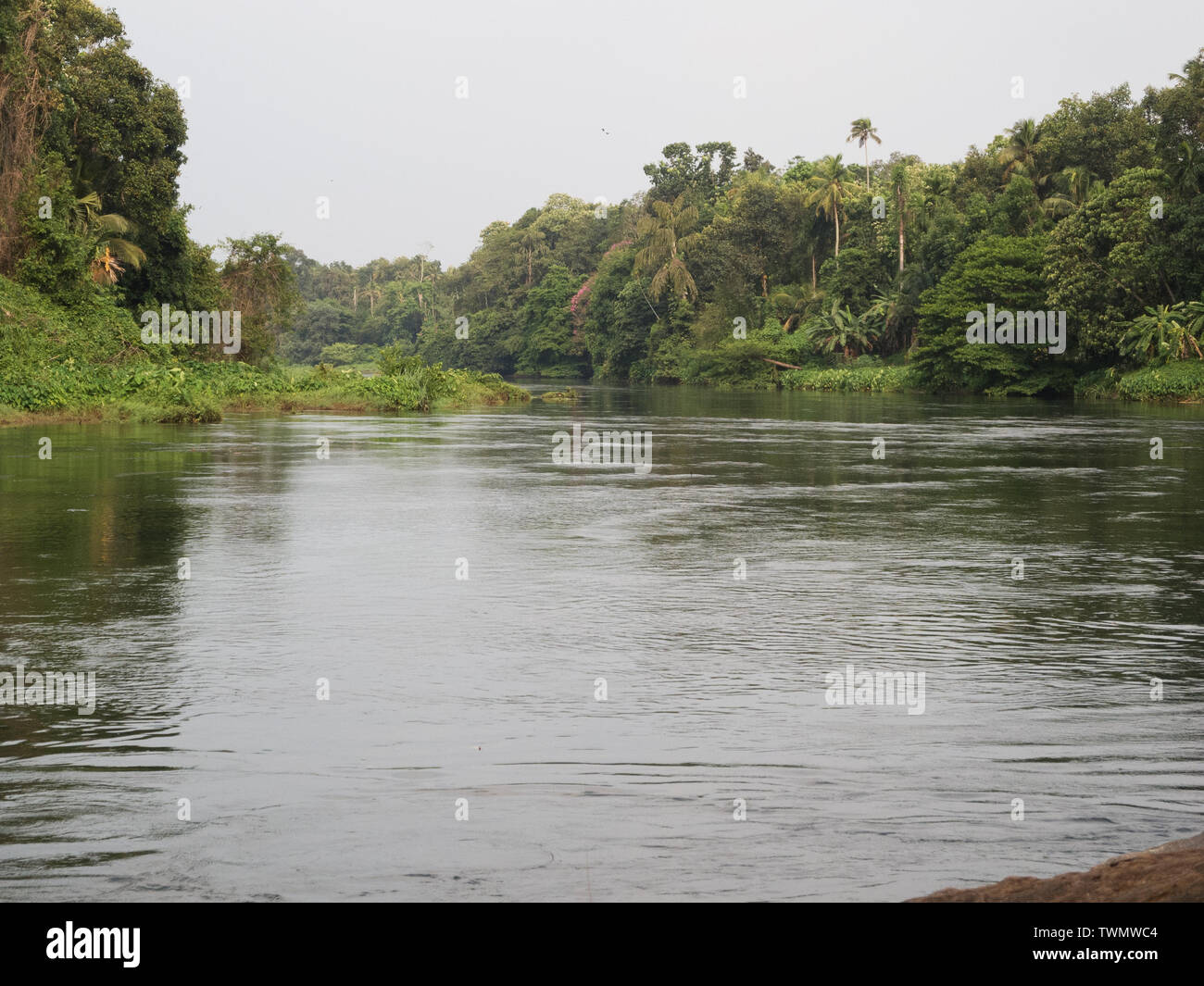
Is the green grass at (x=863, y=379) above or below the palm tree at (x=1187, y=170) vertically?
below

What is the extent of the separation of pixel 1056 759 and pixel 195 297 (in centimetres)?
5091

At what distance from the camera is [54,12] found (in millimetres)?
46406

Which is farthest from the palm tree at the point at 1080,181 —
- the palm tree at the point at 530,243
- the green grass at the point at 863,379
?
the palm tree at the point at 530,243

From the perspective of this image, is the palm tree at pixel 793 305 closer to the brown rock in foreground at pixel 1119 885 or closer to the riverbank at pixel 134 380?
the riverbank at pixel 134 380

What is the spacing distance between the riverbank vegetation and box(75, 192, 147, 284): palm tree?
0.16m

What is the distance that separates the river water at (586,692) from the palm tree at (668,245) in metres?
74.5

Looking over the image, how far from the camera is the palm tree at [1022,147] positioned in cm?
7075

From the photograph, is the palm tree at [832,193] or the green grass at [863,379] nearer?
the green grass at [863,379]

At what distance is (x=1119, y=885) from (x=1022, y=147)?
74.0 meters

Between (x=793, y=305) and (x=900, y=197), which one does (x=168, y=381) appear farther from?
(x=793, y=305)

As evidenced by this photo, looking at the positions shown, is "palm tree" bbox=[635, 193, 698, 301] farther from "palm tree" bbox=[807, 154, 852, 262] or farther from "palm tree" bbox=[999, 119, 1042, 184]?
"palm tree" bbox=[999, 119, 1042, 184]

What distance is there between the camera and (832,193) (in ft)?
283

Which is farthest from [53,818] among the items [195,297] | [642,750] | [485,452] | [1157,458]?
[195,297]

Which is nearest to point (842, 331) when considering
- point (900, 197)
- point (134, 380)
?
point (900, 197)
